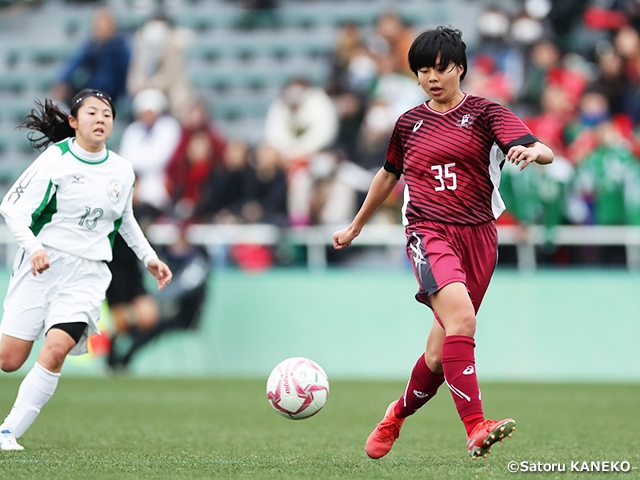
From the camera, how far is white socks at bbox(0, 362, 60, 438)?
6.66 metres

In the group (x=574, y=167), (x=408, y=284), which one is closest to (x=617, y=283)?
(x=574, y=167)

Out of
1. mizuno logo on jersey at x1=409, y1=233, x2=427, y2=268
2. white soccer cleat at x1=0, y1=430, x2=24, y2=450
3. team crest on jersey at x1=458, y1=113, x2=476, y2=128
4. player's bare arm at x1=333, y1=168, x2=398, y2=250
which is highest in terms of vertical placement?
team crest on jersey at x1=458, y1=113, x2=476, y2=128

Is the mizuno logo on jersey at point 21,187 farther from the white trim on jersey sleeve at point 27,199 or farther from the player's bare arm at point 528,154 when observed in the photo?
the player's bare arm at point 528,154

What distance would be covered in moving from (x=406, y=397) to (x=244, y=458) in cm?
96

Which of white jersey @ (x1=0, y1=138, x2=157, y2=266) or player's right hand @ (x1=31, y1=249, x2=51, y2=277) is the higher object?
white jersey @ (x1=0, y1=138, x2=157, y2=266)

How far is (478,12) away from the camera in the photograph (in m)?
18.9

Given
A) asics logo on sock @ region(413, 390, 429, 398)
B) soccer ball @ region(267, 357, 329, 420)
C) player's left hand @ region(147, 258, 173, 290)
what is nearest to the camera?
asics logo on sock @ region(413, 390, 429, 398)

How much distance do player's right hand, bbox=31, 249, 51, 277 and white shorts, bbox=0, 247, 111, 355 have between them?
1.38ft

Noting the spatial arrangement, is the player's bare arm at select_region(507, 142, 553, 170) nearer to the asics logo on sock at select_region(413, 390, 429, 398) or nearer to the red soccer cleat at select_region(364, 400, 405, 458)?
the asics logo on sock at select_region(413, 390, 429, 398)

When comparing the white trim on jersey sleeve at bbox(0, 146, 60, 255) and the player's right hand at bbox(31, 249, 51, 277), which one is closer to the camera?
the player's right hand at bbox(31, 249, 51, 277)

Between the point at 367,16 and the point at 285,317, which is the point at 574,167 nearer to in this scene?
the point at 285,317

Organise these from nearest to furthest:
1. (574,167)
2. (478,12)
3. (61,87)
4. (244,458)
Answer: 1. (244,458)
2. (574,167)
3. (61,87)
4. (478,12)

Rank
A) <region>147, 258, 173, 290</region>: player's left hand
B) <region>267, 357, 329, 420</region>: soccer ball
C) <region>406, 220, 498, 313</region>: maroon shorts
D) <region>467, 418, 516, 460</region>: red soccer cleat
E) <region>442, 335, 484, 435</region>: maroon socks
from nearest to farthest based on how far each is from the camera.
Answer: <region>467, 418, 516, 460</region>: red soccer cleat → <region>442, 335, 484, 435</region>: maroon socks → <region>406, 220, 498, 313</region>: maroon shorts → <region>267, 357, 329, 420</region>: soccer ball → <region>147, 258, 173, 290</region>: player's left hand

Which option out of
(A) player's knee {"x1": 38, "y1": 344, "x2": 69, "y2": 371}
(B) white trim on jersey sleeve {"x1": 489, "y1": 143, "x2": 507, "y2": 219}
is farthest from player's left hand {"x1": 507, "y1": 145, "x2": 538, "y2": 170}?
(A) player's knee {"x1": 38, "y1": 344, "x2": 69, "y2": 371}
